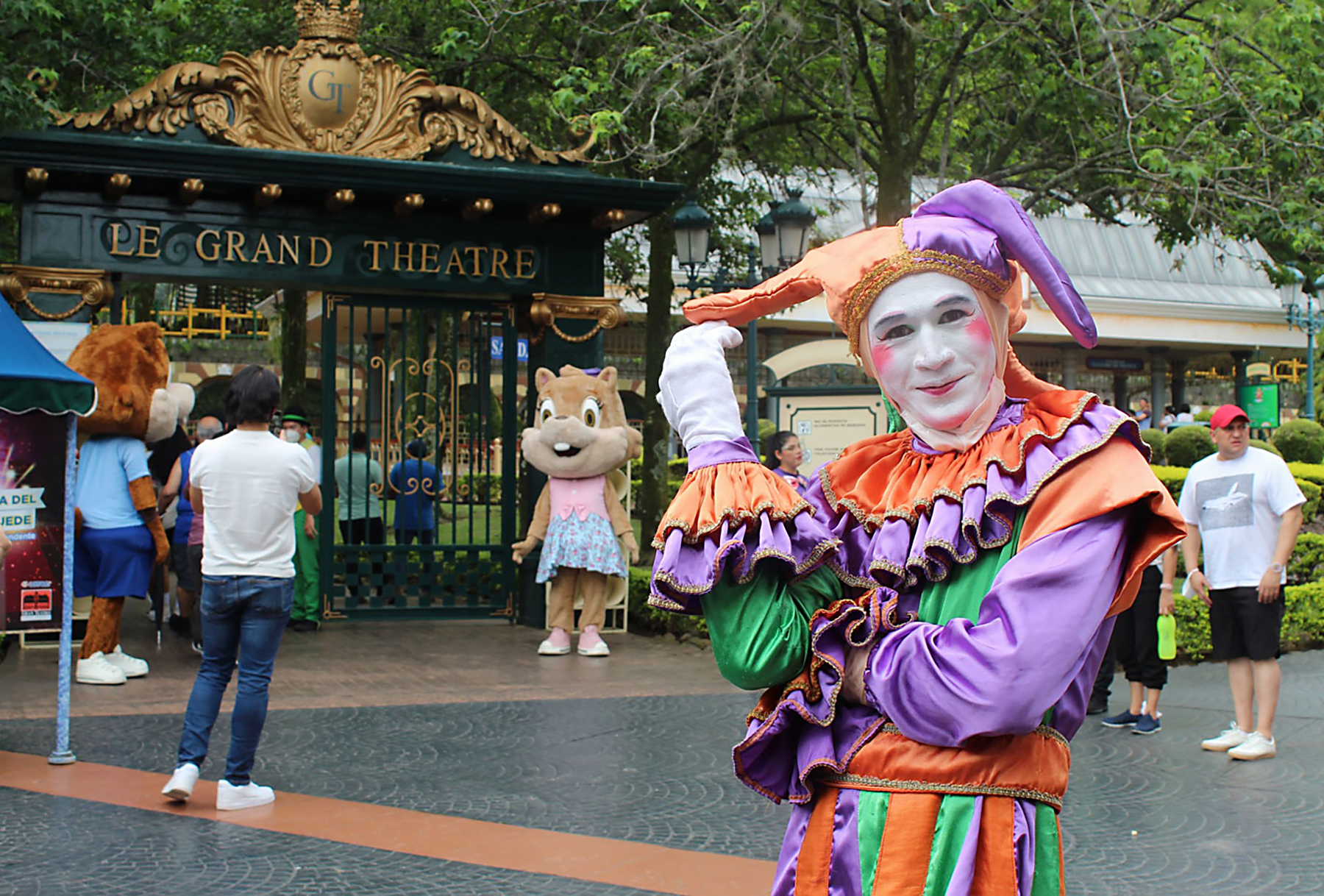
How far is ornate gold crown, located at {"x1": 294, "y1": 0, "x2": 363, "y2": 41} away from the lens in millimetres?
10055

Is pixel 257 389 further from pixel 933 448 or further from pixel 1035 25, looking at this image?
pixel 1035 25

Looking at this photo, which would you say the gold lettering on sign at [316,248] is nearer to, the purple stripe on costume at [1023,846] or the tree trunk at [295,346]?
the tree trunk at [295,346]

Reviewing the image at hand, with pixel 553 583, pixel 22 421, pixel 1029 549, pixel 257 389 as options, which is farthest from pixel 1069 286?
pixel 553 583

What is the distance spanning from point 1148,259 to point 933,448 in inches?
1823

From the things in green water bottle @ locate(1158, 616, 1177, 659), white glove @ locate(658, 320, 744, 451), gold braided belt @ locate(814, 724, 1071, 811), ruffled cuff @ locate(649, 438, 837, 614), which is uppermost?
white glove @ locate(658, 320, 744, 451)

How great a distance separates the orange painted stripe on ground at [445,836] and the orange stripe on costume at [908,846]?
267 cm

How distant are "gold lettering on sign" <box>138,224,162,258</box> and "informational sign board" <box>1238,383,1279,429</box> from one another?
1780cm

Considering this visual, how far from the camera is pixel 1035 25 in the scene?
36.2 feet

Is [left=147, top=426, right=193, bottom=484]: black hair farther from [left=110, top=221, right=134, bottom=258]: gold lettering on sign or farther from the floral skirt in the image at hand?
the floral skirt

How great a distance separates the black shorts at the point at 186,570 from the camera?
9.73 meters

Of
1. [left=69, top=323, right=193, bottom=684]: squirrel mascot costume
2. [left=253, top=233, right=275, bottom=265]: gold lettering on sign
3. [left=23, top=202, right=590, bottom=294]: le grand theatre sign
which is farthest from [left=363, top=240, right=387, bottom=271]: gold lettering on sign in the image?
[left=69, top=323, right=193, bottom=684]: squirrel mascot costume

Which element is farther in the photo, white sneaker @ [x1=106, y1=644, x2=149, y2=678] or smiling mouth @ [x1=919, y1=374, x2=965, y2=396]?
white sneaker @ [x1=106, y1=644, x2=149, y2=678]

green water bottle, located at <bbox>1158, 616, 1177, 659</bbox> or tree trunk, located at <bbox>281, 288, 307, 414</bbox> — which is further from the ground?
tree trunk, located at <bbox>281, 288, 307, 414</bbox>

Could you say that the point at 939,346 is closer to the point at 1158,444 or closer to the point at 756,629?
the point at 756,629
